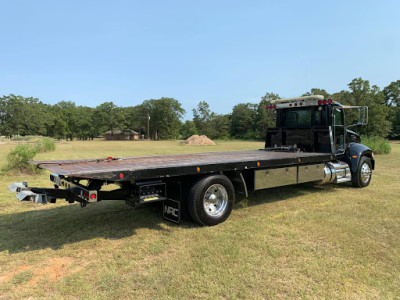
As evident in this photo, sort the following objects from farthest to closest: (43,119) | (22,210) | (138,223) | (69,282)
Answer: (43,119), (22,210), (138,223), (69,282)

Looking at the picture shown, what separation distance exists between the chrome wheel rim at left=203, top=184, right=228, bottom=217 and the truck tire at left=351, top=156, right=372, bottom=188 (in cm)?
490

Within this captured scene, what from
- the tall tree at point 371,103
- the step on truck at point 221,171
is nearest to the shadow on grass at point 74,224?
the step on truck at point 221,171

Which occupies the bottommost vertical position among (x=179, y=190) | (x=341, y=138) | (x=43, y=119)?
(x=179, y=190)

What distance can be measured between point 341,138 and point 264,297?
6.44 metres

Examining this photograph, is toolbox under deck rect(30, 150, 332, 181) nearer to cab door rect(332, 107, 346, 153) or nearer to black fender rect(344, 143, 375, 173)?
cab door rect(332, 107, 346, 153)

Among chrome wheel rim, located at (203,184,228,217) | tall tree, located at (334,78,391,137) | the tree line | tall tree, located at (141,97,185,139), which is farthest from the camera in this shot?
tall tree, located at (141,97,185,139)

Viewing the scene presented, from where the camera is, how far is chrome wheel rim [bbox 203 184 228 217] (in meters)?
5.00

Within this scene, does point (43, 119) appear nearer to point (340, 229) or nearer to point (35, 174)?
point (35, 174)

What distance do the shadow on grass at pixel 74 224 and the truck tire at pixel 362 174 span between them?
294 cm

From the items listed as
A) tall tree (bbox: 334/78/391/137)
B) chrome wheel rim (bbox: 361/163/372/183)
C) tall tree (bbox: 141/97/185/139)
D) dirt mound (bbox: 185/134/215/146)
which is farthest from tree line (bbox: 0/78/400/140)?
chrome wheel rim (bbox: 361/163/372/183)

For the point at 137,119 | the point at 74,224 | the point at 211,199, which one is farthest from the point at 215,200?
the point at 137,119

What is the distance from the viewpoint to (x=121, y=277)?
11.0 feet

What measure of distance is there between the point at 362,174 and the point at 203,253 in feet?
21.1

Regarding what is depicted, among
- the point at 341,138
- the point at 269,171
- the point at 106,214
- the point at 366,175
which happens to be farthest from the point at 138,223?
the point at 366,175
